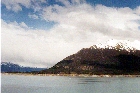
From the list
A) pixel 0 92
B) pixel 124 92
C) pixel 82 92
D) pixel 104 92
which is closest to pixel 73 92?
pixel 82 92

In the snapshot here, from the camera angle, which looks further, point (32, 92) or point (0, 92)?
point (32, 92)

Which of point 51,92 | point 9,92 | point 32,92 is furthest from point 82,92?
point 9,92

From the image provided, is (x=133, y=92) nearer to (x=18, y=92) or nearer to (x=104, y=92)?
(x=104, y=92)

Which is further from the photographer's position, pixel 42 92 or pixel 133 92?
pixel 133 92

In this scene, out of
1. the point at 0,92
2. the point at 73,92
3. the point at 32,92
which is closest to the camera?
the point at 0,92

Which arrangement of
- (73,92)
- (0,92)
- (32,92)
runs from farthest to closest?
(73,92)
(32,92)
(0,92)

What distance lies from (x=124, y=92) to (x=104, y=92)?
31.8ft

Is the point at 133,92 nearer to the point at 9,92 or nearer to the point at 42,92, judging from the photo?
the point at 42,92

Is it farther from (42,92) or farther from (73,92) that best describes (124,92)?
(42,92)

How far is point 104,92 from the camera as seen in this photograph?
120 metres

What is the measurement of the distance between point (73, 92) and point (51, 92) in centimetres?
1087

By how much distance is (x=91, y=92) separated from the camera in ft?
398

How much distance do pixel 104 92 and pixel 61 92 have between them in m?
21.1

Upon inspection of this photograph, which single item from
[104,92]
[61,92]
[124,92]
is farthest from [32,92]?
[124,92]
